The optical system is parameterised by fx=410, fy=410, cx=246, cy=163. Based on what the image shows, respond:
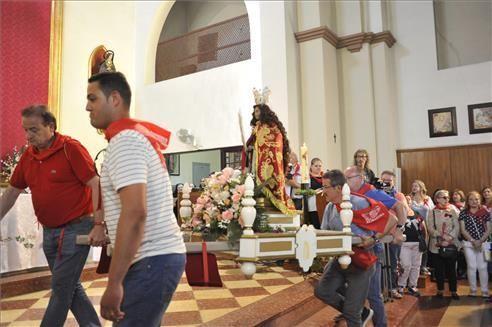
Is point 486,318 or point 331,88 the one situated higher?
point 331,88

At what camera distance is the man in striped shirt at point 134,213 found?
46.1 inches

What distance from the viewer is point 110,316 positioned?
1.18 m

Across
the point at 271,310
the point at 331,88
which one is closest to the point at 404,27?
the point at 331,88

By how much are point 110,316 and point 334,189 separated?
2.09m

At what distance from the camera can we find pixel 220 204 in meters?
2.94

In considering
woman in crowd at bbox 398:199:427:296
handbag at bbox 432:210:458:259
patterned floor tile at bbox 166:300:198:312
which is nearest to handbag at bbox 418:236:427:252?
woman in crowd at bbox 398:199:427:296

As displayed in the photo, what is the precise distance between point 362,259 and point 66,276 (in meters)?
1.88

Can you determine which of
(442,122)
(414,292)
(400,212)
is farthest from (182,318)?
(442,122)

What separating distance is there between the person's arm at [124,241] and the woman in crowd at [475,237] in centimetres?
499

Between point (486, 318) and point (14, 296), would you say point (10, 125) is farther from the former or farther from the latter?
point (486, 318)

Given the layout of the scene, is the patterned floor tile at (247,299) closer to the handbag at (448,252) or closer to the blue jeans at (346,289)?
the blue jeans at (346,289)

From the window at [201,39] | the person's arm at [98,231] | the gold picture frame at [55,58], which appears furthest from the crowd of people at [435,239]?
the gold picture frame at [55,58]

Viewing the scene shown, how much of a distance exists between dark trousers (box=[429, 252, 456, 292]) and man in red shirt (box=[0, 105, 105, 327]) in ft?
14.3

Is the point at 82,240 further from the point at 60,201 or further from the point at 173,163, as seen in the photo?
the point at 173,163
